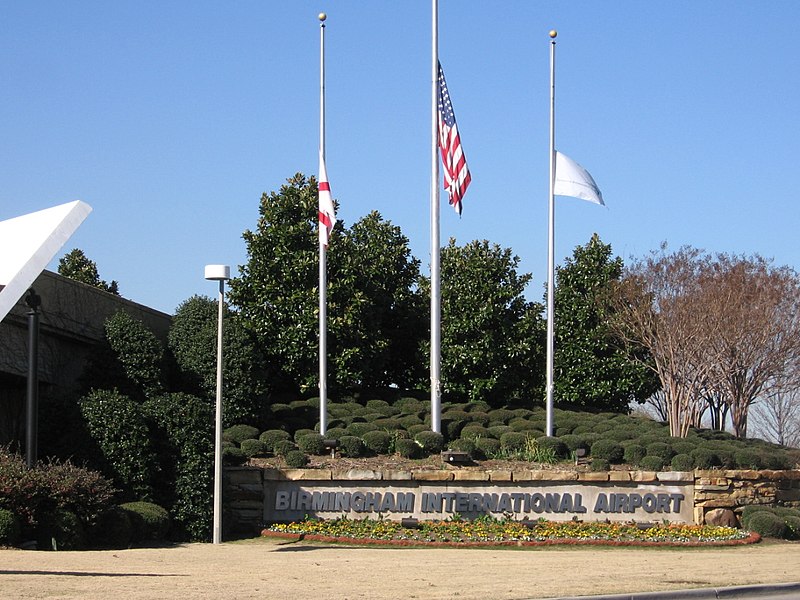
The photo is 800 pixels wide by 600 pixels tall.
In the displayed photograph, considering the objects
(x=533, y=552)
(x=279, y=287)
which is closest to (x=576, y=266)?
(x=279, y=287)

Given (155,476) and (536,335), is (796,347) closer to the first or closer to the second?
(536,335)

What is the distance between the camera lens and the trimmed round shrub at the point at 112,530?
18.0 m

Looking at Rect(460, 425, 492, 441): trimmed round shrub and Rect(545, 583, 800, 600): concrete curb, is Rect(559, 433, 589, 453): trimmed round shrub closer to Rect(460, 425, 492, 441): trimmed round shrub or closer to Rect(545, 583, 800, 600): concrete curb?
Rect(460, 425, 492, 441): trimmed round shrub

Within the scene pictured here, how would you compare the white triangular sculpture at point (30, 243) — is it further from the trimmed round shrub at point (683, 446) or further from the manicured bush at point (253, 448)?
the trimmed round shrub at point (683, 446)

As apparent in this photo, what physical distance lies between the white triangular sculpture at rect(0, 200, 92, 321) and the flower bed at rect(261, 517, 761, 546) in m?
6.50

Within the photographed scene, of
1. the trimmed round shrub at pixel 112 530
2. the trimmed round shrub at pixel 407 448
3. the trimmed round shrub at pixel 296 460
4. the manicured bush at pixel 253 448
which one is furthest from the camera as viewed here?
the trimmed round shrub at pixel 407 448

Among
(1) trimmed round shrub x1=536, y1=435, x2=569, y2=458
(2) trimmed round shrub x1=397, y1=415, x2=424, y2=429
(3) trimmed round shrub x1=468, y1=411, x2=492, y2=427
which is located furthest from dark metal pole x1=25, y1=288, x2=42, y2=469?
(3) trimmed round shrub x1=468, y1=411, x2=492, y2=427

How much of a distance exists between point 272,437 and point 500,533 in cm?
535

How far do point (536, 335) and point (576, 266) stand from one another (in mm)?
3064

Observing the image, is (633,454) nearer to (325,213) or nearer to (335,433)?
(335,433)

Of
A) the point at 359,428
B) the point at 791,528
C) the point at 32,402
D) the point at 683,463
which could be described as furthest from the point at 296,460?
the point at 791,528

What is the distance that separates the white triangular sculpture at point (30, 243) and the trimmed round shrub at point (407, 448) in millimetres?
8027

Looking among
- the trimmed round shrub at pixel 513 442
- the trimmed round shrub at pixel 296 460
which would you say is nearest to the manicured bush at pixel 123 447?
the trimmed round shrub at pixel 296 460

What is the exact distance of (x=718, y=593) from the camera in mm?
13531
